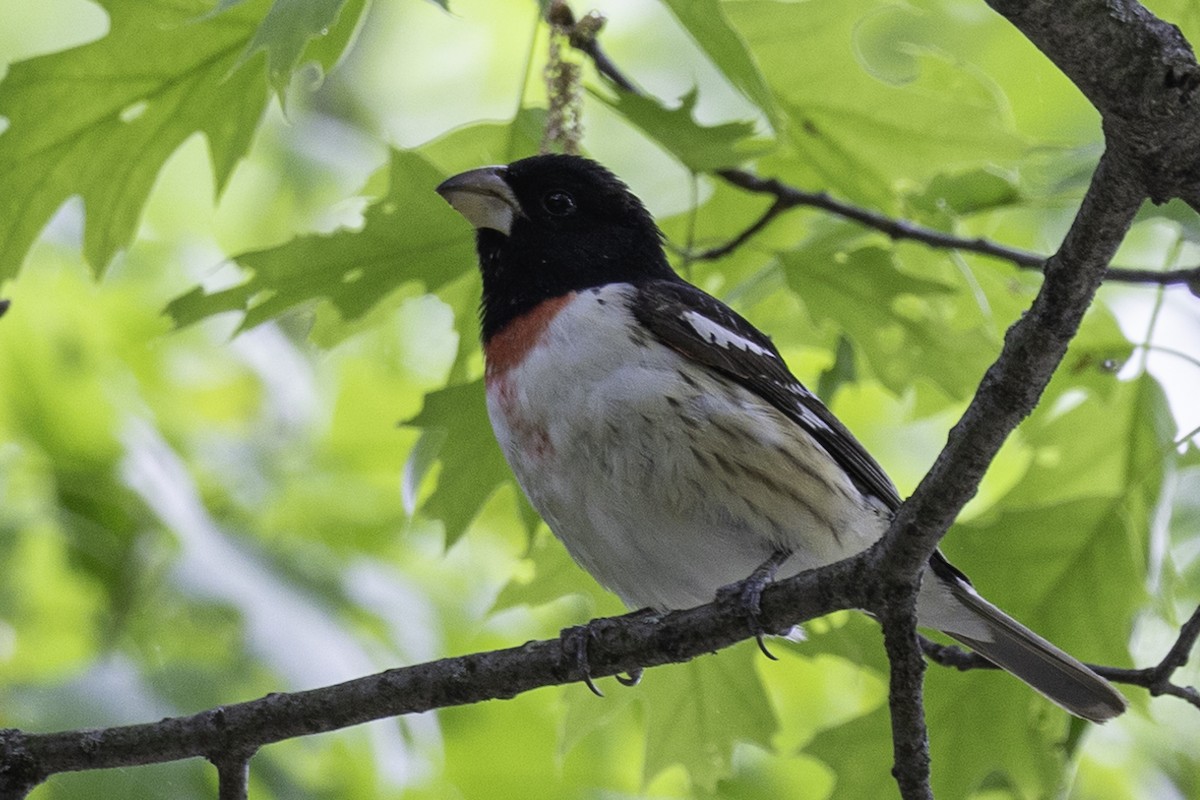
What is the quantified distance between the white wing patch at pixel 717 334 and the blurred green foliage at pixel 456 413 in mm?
312

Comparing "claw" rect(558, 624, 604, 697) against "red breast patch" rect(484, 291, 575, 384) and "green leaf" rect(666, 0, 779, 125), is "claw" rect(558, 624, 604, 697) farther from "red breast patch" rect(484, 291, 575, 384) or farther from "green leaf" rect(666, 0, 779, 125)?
"green leaf" rect(666, 0, 779, 125)

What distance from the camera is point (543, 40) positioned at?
7.81 m

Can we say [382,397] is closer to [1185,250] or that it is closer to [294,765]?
[294,765]

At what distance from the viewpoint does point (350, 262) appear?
4.11m

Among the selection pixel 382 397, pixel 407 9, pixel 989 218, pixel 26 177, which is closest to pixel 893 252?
pixel 989 218

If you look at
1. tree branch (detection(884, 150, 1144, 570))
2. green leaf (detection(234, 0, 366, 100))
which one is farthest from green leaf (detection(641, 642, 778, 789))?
green leaf (detection(234, 0, 366, 100))

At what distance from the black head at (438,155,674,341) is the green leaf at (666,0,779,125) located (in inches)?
37.7

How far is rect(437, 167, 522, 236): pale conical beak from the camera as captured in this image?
400 centimetres

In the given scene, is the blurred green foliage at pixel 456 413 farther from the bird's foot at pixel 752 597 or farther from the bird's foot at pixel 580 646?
the bird's foot at pixel 752 597

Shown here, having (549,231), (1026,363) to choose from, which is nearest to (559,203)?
(549,231)

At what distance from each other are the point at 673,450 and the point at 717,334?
0.46 metres

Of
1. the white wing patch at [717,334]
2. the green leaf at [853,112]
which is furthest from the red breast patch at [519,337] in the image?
the green leaf at [853,112]

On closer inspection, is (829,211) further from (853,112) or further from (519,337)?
(519,337)

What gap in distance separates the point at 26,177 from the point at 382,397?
2755 mm
